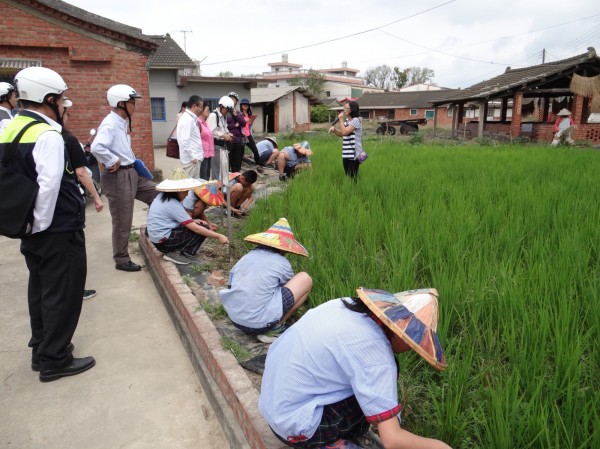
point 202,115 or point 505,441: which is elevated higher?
point 202,115

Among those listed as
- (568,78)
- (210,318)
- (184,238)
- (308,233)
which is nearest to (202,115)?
(184,238)

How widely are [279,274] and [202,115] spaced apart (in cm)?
402

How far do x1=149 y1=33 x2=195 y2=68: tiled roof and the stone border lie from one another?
1596 centimetres

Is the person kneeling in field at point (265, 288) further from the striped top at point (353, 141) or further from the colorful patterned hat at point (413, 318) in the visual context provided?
the striped top at point (353, 141)

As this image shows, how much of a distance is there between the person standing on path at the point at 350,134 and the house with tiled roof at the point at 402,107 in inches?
1229

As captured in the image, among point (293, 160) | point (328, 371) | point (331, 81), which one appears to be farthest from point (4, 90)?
point (331, 81)

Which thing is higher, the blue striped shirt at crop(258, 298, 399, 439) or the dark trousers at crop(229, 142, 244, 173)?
the dark trousers at crop(229, 142, 244, 173)

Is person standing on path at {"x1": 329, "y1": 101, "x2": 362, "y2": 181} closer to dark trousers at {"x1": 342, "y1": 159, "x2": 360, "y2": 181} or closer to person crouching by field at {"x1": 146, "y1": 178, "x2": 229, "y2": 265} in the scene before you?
dark trousers at {"x1": 342, "y1": 159, "x2": 360, "y2": 181}

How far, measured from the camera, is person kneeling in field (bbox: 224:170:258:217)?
540 cm

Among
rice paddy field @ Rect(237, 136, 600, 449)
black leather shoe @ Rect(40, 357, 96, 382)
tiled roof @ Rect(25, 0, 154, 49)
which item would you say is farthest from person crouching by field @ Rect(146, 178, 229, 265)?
tiled roof @ Rect(25, 0, 154, 49)

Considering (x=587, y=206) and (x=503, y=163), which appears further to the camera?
(x=503, y=163)

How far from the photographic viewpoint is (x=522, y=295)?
2350 millimetres

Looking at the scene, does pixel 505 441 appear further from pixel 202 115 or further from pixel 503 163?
pixel 503 163

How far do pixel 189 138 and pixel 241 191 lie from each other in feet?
2.85
